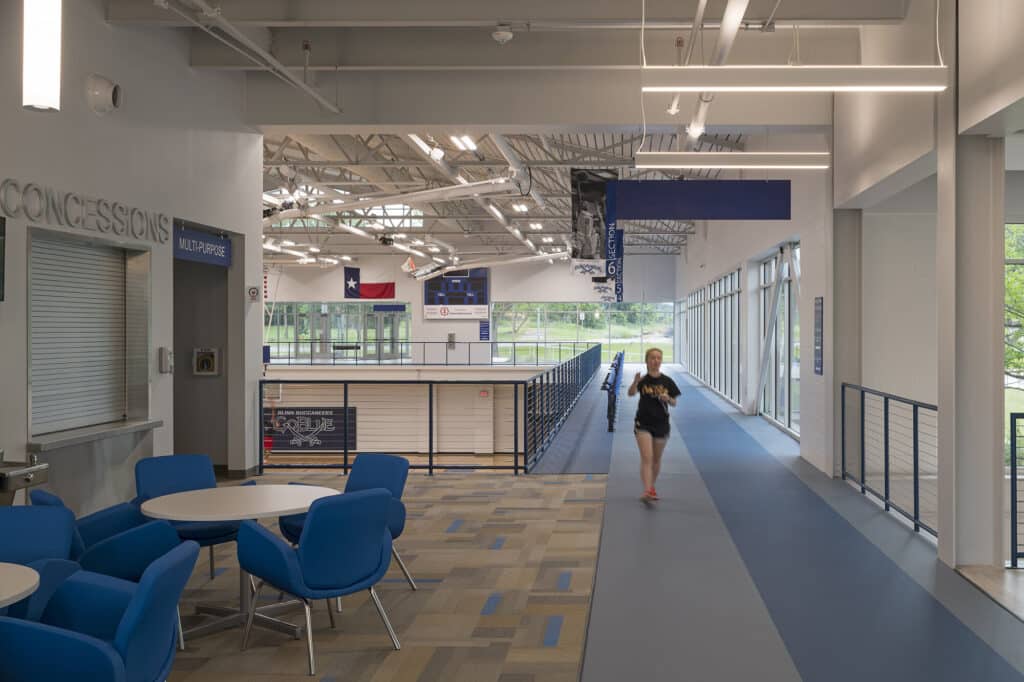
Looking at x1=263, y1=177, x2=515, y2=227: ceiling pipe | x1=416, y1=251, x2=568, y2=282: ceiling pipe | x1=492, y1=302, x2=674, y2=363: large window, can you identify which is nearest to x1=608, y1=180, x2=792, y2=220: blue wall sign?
x1=263, y1=177, x2=515, y2=227: ceiling pipe

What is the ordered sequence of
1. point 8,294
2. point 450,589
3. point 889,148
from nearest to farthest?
point 450,589 → point 8,294 → point 889,148

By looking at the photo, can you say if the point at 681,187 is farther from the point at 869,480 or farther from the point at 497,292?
the point at 497,292

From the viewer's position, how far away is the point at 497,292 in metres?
33.4

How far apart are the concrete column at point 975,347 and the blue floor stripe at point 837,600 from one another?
0.61 meters

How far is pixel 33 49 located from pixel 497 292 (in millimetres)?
30842

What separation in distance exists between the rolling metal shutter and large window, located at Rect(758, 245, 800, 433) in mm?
8026

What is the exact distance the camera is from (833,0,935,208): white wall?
6.17 meters

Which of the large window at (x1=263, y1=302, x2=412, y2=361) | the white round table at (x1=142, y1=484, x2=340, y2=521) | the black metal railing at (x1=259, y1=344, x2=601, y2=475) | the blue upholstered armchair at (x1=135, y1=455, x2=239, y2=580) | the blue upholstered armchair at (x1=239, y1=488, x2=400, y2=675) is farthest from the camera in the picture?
the large window at (x1=263, y1=302, x2=412, y2=361)

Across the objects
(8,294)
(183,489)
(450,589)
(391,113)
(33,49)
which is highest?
(391,113)

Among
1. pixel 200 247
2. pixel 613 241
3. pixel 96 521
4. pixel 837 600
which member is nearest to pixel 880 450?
pixel 837 600

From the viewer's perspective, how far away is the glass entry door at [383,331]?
3331 centimetres

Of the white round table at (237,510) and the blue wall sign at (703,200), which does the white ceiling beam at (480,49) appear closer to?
the blue wall sign at (703,200)

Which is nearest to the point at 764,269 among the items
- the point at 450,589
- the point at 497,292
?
the point at 450,589

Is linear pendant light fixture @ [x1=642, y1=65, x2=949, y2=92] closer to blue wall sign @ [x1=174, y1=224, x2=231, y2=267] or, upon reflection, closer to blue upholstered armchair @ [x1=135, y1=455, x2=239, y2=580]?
blue upholstered armchair @ [x1=135, y1=455, x2=239, y2=580]
